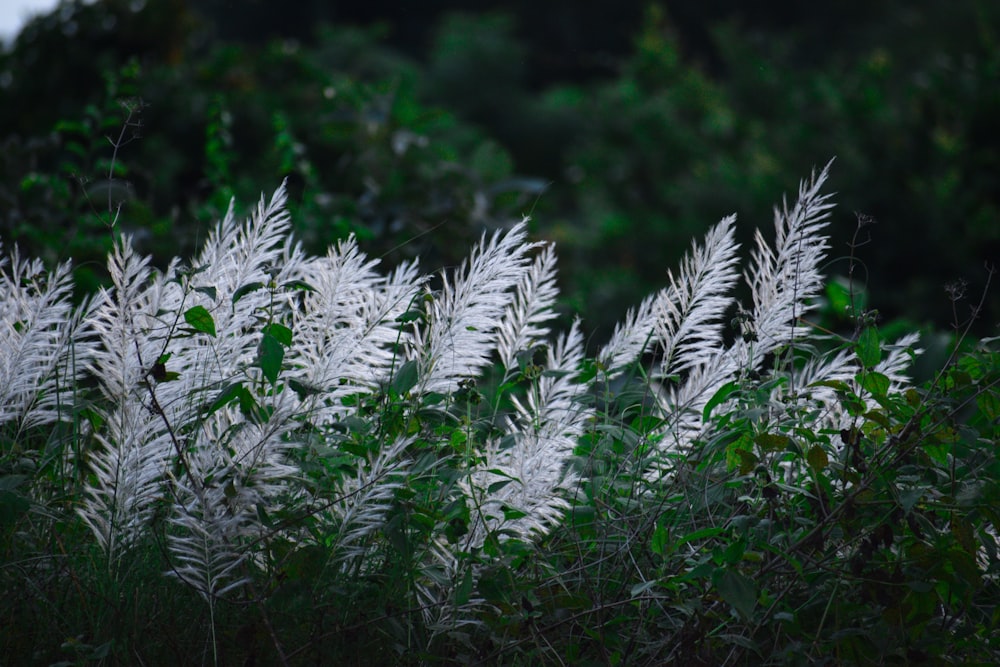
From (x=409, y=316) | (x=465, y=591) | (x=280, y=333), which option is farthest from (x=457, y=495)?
(x=280, y=333)

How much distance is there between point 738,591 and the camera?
1.64m

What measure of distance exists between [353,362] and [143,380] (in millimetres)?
473

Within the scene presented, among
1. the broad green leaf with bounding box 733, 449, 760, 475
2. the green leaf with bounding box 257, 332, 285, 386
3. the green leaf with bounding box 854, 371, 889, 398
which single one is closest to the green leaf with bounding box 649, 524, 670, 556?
the broad green leaf with bounding box 733, 449, 760, 475

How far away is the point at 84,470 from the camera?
234 centimetres

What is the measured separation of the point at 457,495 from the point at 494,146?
646 cm

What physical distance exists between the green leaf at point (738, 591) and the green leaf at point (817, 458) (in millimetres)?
271

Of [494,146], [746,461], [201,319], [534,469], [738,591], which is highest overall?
[494,146]

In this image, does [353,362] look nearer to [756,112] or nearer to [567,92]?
[756,112]

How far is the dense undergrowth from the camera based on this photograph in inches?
71.2

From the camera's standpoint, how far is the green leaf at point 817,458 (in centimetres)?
180

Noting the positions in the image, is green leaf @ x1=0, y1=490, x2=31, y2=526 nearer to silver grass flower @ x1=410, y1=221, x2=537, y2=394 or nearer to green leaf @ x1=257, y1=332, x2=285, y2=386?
green leaf @ x1=257, y1=332, x2=285, y2=386

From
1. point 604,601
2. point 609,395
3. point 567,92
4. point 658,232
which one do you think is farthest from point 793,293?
point 567,92

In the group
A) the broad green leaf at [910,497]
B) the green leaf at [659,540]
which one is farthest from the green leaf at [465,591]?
the broad green leaf at [910,497]

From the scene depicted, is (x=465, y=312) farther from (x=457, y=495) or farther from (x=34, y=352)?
(x=34, y=352)
